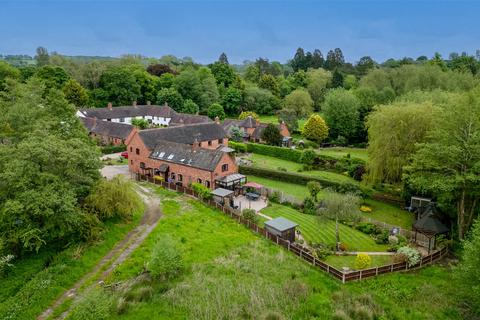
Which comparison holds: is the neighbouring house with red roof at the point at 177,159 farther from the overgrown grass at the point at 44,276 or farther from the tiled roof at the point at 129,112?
the tiled roof at the point at 129,112

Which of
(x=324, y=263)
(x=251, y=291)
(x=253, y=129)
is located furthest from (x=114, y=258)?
(x=253, y=129)

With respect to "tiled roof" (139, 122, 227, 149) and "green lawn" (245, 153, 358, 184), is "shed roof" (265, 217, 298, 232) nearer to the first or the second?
"green lawn" (245, 153, 358, 184)

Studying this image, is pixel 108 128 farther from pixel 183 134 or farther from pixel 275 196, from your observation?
pixel 275 196

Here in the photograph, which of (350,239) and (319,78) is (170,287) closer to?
(350,239)

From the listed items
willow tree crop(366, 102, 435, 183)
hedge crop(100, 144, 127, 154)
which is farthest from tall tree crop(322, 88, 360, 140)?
hedge crop(100, 144, 127, 154)

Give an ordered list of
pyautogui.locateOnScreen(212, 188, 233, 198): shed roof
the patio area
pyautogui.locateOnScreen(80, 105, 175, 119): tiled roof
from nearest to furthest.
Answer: pyautogui.locateOnScreen(212, 188, 233, 198): shed roof
the patio area
pyautogui.locateOnScreen(80, 105, 175, 119): tiled roof
